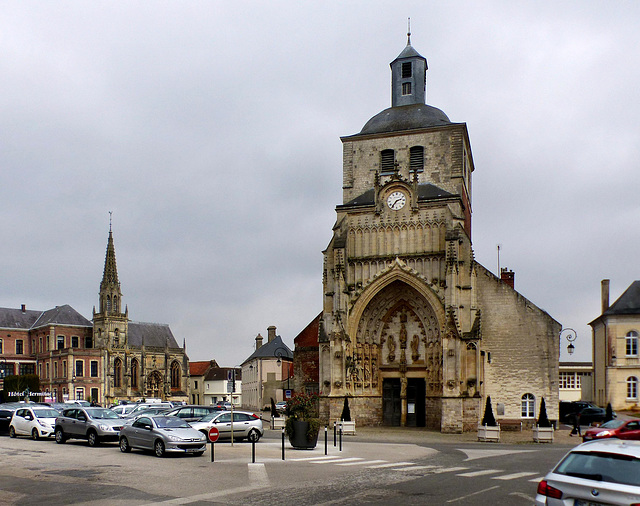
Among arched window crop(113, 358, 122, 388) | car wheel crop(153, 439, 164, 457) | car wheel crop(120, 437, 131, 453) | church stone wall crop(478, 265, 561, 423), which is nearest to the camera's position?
car wheel crop(153, 439, 164, 457)

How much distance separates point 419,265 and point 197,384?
88.2 metres

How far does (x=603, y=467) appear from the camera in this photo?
840 cm

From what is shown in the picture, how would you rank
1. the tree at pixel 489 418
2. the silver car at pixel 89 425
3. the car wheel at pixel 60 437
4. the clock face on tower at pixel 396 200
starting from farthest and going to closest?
1. the clock face on tower at pixel 396 200
2. the tree at pixel 489 418
3. the car wheel at pixel 60 437
4. the silver car at pixel 89 425

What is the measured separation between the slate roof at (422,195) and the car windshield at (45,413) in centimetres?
1957

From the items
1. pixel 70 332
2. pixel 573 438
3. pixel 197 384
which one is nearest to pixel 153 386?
pixel 70 332

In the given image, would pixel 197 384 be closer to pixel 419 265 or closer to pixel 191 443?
pixel 419 265

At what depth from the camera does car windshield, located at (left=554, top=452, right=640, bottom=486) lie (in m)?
8.19

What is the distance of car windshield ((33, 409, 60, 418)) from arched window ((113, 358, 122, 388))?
210 feet

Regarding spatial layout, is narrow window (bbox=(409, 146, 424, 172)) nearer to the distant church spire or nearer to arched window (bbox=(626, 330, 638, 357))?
arched window (bbox=(626, 330, 638, 357))

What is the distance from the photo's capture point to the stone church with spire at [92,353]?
286 feet

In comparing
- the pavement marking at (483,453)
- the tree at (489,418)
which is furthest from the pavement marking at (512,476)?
the tree at (489,418)

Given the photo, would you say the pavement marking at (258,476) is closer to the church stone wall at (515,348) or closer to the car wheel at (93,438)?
the car wheel at (93,438)

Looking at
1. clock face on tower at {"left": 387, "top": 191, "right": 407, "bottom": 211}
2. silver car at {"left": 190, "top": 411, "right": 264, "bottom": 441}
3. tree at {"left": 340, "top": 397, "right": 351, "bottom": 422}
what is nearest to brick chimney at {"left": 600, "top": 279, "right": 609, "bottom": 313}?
clock face on tower at {"left": 387, "top": 191, "right": 407, "bottom": 211}

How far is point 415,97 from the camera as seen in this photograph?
149ft
